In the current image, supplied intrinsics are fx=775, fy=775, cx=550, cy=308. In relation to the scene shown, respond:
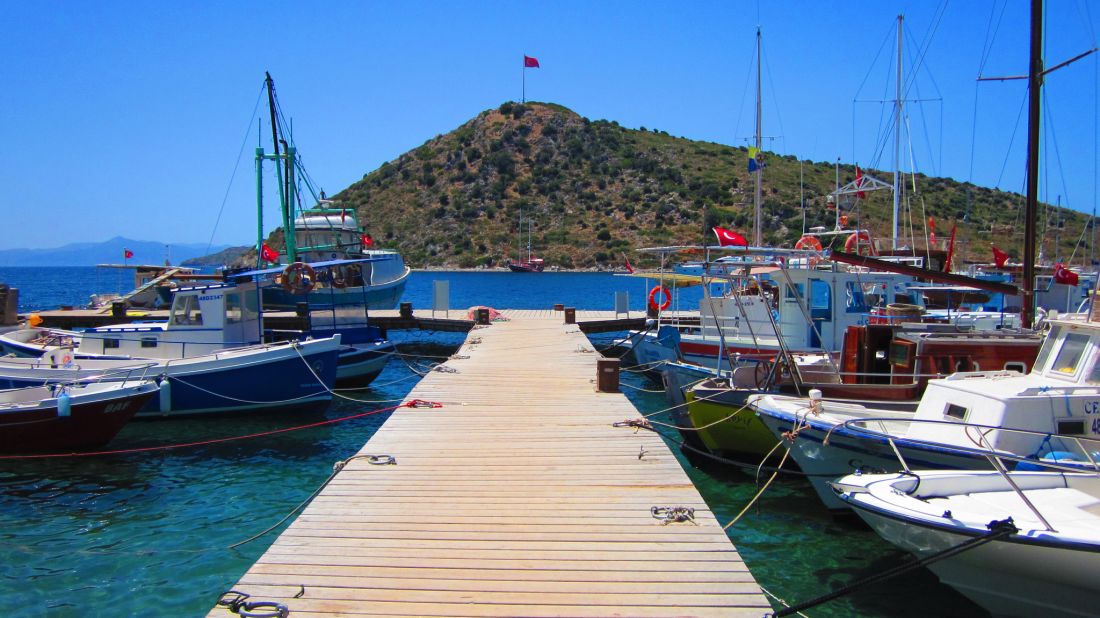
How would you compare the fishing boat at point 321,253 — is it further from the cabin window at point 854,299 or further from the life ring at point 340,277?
the cabin window at point 854,299

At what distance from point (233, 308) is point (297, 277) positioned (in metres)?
1.79

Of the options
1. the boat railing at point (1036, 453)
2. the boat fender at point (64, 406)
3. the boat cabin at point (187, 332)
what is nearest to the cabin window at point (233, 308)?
the boat cabin at point (187, 332)

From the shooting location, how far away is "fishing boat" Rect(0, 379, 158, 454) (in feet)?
44.0

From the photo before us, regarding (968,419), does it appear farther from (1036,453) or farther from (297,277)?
(297,277)

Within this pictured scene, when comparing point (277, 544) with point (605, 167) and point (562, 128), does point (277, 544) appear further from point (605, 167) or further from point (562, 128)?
point (562, 128)

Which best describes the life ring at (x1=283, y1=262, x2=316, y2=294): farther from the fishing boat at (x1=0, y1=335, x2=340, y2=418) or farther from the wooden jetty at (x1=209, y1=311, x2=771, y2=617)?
the wooden jetty at (x1=209, y1=311, x2=771, y2=617)

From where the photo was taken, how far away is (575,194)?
11794 centimetres

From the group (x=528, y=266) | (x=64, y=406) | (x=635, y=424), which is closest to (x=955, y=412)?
(x=635, y=424)

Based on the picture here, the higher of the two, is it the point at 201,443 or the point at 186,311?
the point at 186,311

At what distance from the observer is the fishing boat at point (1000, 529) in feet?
21.7

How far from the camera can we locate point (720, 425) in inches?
503

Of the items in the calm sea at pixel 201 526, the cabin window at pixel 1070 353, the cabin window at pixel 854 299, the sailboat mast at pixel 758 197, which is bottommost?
the calm sea at pixel 201 526

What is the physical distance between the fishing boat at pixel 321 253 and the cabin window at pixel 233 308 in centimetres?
148

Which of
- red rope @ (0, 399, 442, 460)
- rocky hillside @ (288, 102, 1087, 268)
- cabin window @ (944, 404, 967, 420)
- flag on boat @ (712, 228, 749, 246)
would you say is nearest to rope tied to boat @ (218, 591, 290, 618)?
red rope @ (0, 399, 442, 460)
